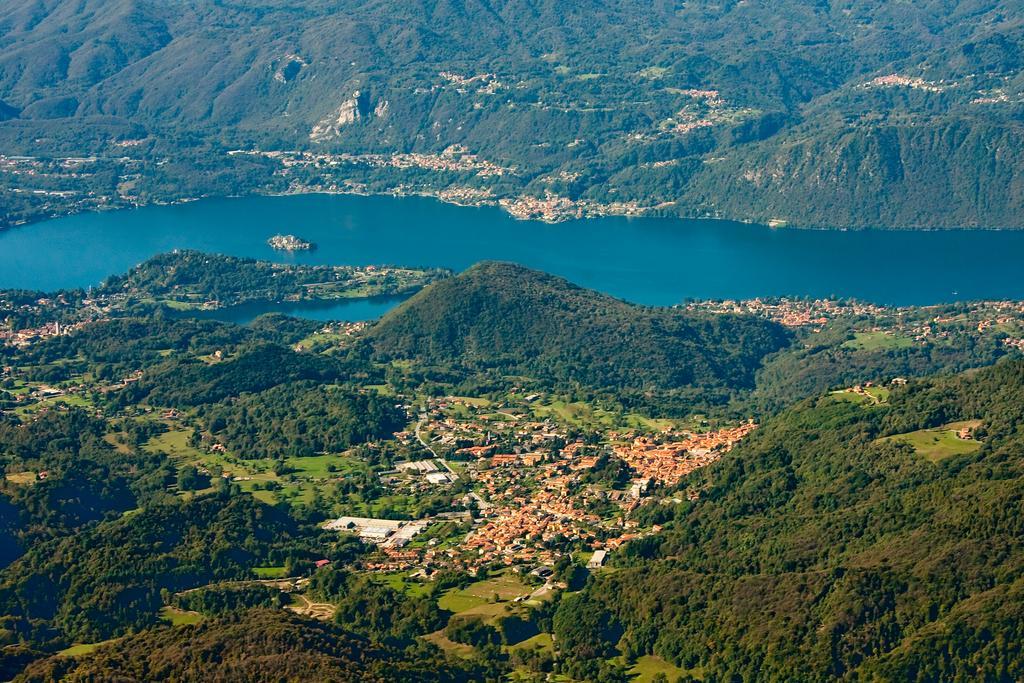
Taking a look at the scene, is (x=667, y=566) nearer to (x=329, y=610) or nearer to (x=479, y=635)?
(x=479, y=635)

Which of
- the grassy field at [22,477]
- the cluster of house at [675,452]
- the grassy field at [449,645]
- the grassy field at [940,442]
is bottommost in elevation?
the grassy field at [449,645]

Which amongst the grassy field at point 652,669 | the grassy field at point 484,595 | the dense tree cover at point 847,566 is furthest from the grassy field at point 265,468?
the grassy field at point 652,669

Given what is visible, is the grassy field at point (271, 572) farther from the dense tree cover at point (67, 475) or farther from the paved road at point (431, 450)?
the paved road at point (431, 450)

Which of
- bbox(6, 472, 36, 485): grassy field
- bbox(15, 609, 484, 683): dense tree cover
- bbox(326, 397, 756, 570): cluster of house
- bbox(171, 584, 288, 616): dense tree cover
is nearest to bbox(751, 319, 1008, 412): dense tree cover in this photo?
bbox(326, 397, 756, 570): cluster of house

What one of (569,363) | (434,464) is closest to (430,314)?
(569,363)

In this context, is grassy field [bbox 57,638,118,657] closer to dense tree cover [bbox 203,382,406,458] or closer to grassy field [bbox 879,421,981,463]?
dense tree cover [bbox 203,382,406,458]

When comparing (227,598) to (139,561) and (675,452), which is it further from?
→ (675,452)
